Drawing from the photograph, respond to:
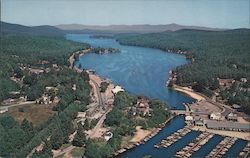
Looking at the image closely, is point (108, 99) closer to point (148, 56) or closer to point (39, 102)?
point (39, 102)

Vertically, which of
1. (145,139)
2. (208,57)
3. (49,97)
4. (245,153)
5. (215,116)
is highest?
(208,57)

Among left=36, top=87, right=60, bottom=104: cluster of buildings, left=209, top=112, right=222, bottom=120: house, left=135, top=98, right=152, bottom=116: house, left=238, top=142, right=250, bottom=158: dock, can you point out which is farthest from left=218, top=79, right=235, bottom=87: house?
left=238, top=142, right=250, bottom=158: dock

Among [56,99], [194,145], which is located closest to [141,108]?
[56,99]

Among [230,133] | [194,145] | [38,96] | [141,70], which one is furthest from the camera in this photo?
[141,70]

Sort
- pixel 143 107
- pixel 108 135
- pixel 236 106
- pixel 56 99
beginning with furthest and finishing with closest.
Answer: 1. pixel 56 99
2. pixel 236 106
3. pixel 143 107
4. pixel 108 135

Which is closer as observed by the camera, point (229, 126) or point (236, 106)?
point (229, 126)

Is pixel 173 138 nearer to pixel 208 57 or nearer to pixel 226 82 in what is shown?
pixel 226 82

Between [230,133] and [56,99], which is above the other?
[56,99]

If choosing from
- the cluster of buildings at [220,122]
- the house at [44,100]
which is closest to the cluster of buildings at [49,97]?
the house at [44,100]
